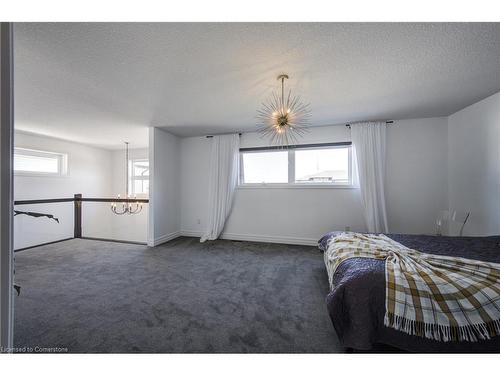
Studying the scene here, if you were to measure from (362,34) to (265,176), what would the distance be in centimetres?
266

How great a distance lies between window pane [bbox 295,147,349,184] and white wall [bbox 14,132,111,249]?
509cm

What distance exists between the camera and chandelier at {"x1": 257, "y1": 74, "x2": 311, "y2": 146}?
1887mm

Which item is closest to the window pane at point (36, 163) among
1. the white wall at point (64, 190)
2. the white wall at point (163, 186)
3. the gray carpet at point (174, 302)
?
the white wall at point (64, 190)

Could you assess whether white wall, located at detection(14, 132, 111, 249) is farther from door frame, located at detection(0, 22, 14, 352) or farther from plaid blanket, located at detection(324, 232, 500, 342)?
plaid blanket, located at detection(324, 232, 500, 342)

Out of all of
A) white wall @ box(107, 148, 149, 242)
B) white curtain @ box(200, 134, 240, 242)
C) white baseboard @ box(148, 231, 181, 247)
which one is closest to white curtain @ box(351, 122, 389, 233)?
white curtain @ box(200, 134, 240, 242)

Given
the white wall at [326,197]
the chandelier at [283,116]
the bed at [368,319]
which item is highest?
the chandelier at [283,116]

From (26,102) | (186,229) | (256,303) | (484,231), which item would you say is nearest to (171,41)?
(256,303)

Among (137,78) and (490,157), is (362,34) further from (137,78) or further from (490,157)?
(490,157)

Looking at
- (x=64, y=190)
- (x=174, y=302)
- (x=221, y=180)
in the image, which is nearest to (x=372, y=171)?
(x=221, y=180)

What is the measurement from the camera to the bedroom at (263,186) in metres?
1.23

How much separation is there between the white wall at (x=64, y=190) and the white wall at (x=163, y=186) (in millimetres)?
2221

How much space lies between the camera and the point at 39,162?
4.07m

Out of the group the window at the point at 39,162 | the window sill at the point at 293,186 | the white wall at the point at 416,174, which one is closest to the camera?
the white wall at the point at 416,174

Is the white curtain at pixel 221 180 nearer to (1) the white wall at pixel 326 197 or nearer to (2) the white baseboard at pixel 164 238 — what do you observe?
(1) the white wall at pixel 326 197
